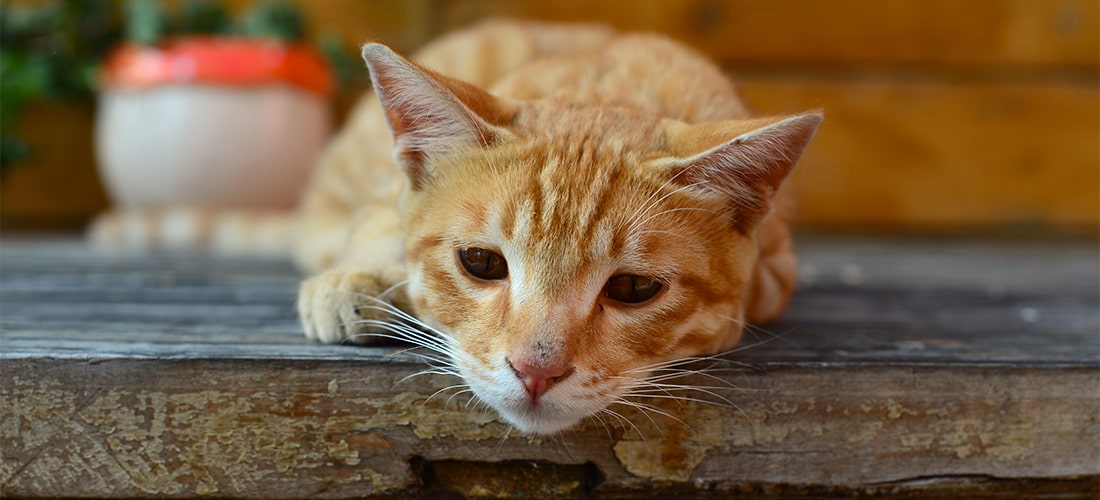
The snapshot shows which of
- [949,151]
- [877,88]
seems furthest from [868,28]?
[949,151]

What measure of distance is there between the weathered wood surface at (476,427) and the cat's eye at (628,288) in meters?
0.15

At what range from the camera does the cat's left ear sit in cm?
126

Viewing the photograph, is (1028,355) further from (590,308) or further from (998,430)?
(590,308)

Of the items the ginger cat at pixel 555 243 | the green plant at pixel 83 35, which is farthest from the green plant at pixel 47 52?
the ginger cat at pixel 555 243

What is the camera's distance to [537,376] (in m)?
1.15

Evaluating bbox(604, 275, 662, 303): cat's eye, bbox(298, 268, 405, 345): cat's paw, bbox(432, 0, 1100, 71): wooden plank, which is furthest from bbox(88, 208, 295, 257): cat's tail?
bbox(604, 275, 662, 303): cat's eye

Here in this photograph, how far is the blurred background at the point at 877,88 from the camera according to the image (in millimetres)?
3422

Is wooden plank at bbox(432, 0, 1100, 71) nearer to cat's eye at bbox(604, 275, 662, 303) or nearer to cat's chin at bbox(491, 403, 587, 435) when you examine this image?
cat's eye at bbox(604, 275, 662, 303)

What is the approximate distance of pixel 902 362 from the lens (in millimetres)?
1336

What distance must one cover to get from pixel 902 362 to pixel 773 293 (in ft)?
1.16

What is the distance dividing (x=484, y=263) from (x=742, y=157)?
0.41 m

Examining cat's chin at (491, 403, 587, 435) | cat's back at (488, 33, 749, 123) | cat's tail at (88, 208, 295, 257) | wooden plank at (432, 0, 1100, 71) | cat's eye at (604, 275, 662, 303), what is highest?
wooden plank at (432, 0, 1100, 71)

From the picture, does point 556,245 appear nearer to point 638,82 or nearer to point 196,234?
point 638,82

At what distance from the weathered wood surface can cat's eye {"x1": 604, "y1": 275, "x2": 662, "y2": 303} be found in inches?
5.9
